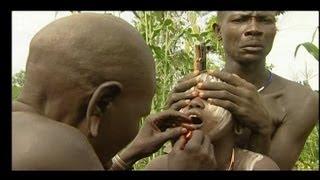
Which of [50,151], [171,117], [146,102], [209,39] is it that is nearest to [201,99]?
[171,117]

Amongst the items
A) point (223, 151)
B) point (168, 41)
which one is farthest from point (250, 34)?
point (168, 41)

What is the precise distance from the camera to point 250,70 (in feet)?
7.07

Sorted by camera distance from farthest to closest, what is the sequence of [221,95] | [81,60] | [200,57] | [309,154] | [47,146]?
1. [309,154]
2. [200,57]
3. [221,95]
4. [81,60]
5. [47,146]

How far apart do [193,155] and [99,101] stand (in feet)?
1.17

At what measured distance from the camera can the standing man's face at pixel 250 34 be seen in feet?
6.88

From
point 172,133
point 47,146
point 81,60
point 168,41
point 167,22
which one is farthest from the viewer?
point 168,41

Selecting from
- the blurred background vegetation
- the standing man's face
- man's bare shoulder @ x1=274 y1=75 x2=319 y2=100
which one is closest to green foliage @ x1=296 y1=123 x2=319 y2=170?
the blurred background vegetation

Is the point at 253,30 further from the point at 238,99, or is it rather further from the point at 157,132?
the point at 157,132

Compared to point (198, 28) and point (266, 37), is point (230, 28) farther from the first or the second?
point (198, 28)

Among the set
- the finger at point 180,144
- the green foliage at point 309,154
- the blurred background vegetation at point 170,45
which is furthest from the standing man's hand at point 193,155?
the green foliage at point 309,154

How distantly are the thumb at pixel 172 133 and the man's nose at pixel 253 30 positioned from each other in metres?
0.58

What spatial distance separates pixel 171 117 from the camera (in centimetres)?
171

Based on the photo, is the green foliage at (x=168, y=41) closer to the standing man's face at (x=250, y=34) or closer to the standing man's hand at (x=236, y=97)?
the standing man's face at (x=250, y=34)
